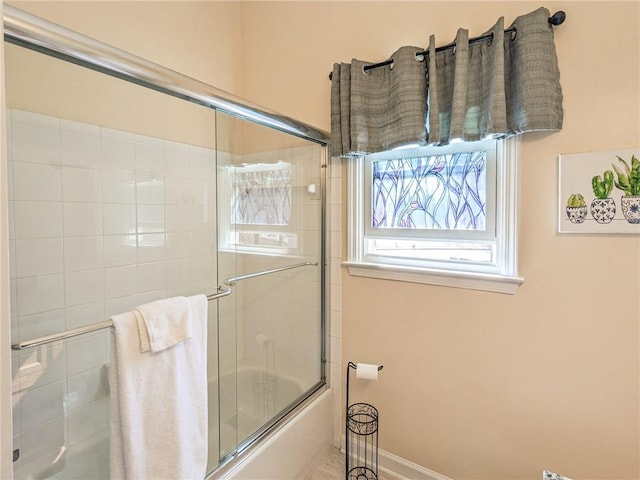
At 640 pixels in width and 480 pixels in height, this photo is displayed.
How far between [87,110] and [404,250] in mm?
1656

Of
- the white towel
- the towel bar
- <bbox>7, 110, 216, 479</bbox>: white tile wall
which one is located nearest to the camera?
the towel bar

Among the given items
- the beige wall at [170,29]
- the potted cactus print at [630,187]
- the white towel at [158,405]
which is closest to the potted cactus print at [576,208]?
the potted cactus print at [630,187]

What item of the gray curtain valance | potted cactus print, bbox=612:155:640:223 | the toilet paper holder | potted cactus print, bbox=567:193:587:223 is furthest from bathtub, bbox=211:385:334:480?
potted cactus print, bbox=612:155:640:223

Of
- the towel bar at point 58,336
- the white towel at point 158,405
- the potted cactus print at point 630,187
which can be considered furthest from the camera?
the potted cactus print at point 630,187

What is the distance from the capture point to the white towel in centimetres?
105

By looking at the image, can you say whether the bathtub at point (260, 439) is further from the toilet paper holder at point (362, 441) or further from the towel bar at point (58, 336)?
the towel bar at point (58, 336)

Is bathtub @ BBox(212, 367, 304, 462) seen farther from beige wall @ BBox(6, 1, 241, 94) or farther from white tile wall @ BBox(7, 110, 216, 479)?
beige wall @ BBox(6, 1, 241, 94)

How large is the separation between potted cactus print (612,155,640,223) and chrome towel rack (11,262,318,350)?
142 centimetres

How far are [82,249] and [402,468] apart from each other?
194cm

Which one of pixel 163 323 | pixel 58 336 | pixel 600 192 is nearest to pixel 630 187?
pixel 600 192

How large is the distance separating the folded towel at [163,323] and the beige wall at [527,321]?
0.98 m

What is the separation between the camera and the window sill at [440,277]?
1.47 m

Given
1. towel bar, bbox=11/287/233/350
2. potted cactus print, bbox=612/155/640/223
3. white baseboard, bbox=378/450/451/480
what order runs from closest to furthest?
towel bar, bbox=11/287/233/350, potted cactus print, bbox=612/155/640/223, white baseboard, bbox=378/450/451/480

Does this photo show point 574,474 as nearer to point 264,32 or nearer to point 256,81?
point 256,81
